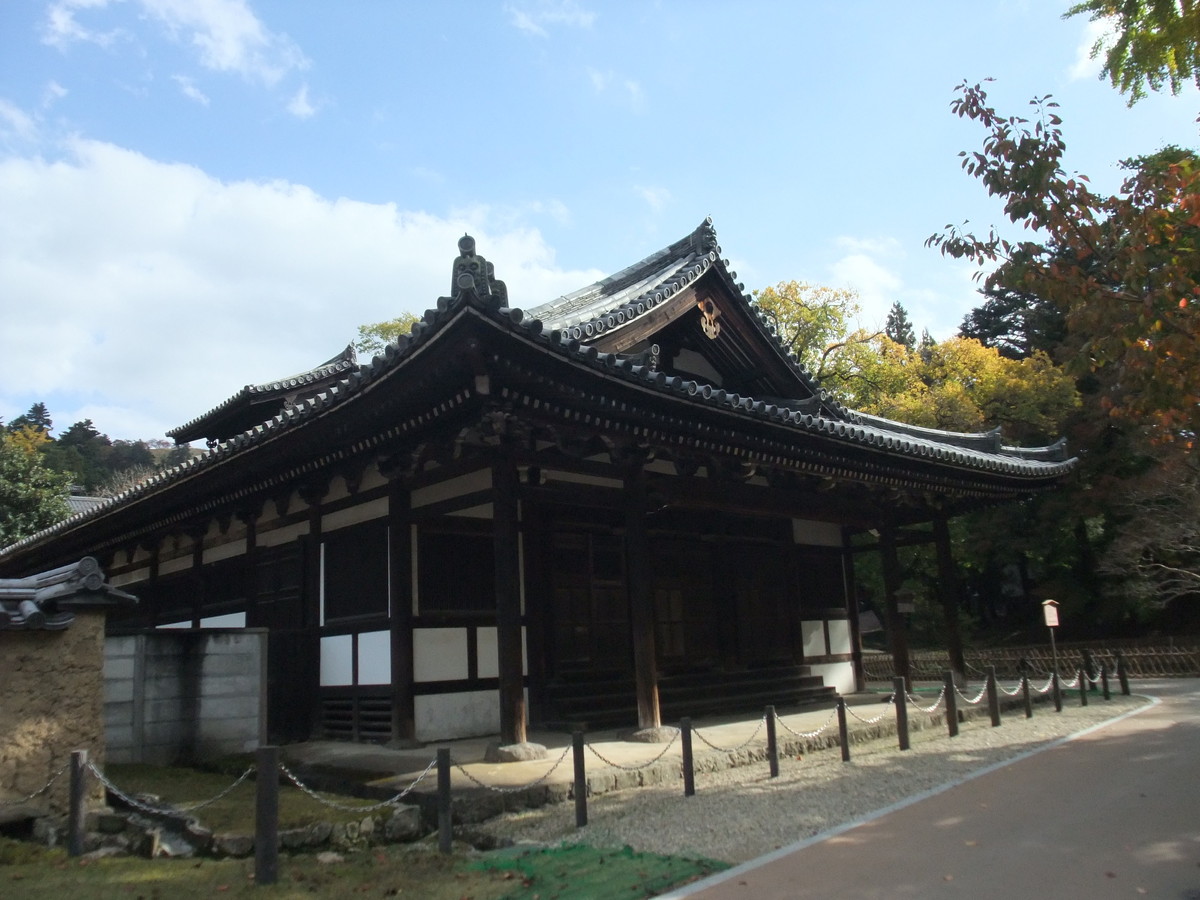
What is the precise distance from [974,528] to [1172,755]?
2429 cm

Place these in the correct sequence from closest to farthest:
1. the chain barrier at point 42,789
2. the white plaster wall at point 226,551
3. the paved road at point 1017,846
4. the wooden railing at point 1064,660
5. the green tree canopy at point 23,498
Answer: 1. the paved road at point 1017,846
2. the chain barrier at point 42,789
3. the white plaster wall at point 226,551
4. the wooden railing at point 1064,660
5. the green tree canopy at point 23,498

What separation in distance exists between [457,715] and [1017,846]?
275 inches

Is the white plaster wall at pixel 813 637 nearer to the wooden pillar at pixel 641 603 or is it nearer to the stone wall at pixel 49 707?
the wooden pillar at pixel 641 603

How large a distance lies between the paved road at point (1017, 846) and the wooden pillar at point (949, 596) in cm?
649

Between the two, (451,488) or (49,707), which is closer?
(49,707)

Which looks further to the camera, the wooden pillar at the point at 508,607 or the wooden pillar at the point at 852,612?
the wooden pillar at the point at 852,612

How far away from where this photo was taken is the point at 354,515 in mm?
12727

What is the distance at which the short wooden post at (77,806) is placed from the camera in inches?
283

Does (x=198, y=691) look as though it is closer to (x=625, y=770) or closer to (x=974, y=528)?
(x=625, y=770)

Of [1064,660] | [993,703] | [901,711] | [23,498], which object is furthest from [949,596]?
[23,498]

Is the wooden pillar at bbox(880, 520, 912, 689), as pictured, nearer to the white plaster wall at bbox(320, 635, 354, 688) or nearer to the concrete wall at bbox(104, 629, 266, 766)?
the white plaster wall at bbox(320, 635, 354, 688)

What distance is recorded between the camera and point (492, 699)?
39.2ft

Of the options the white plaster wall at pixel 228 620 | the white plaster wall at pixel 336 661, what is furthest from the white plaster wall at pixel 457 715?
the white plaster wall at pixel 228 620

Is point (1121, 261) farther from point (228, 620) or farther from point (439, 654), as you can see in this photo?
point (228, 620)
